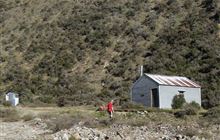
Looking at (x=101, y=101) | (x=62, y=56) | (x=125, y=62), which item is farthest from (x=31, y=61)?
(x=101, y=101)

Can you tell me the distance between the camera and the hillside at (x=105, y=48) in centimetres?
5522

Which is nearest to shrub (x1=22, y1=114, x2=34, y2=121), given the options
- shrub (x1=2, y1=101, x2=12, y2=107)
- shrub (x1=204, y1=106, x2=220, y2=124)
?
shrub (x1=2, y1=101, x2=12, y2=107)

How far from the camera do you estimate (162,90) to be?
45.1 metres

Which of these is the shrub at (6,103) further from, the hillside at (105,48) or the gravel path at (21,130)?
the gravel path at (21,130)

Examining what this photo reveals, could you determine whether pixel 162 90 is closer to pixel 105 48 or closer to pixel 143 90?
pixel 143 90

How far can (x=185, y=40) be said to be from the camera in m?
58.8

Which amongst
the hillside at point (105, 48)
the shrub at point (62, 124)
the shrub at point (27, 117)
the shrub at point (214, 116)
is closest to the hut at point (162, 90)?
the hillside at point (105, 48)

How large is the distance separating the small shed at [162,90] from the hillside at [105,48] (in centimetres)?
189

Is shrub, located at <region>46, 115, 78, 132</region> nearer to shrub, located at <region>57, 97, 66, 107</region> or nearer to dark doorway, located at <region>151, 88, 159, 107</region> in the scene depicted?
dark doorway, located at <region>151, 88, 159, 107</region>

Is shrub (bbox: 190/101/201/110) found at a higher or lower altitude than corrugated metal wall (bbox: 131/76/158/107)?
lower

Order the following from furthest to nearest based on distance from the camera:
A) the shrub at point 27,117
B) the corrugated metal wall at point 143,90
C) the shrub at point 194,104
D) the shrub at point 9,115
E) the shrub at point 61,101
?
the shrub at point 61,101 < the corrugated metal wall at point 143,90 < the shrub at point 194,104 < the shrub at point 9,115 < the shrub at point 27,117

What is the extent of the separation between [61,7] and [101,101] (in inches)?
1224

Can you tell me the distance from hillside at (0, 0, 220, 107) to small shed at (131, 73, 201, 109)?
1.89m

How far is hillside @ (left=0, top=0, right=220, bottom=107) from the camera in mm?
55219
